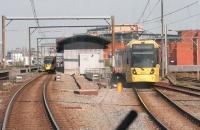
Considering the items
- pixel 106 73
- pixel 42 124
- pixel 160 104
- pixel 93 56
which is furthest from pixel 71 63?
pixel 42 124

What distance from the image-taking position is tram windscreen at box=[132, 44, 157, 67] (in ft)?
109

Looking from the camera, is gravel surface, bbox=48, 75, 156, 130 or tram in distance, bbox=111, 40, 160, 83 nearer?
gravel surface, bbox=48, 75, 156, 130

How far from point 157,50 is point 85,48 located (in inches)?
1205

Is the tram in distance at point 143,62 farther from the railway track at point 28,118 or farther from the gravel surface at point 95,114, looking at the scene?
the railway track at point 28,118

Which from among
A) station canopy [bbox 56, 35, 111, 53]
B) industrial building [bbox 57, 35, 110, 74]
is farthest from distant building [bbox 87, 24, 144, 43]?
industrial building [bbox 57, 35, 110, 74]

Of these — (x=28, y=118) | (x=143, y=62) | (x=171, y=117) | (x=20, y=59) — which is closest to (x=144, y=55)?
(x=143, y=62)

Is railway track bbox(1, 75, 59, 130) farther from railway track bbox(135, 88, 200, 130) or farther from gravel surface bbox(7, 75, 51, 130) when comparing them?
railway track bbox(135, 88, 200, 130)

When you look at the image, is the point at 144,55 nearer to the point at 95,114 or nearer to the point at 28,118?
the point at 95,114

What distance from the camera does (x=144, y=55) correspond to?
33375mm

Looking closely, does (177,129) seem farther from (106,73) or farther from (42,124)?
(106,73)

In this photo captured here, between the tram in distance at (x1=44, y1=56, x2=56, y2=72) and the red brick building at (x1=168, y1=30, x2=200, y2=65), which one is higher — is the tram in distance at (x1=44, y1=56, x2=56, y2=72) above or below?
below

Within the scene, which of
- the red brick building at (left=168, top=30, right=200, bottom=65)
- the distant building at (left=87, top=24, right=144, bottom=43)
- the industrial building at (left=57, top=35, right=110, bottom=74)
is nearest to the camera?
the distant building at (left=87, top=24, right=144, bottom=43)

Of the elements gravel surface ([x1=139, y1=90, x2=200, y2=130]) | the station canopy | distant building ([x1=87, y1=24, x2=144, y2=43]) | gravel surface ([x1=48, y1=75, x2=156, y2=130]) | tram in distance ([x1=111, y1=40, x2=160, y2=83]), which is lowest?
gravel surface ([x1=139, y1=90, x2=200, y2=130])

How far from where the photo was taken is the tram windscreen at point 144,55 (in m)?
33.2
